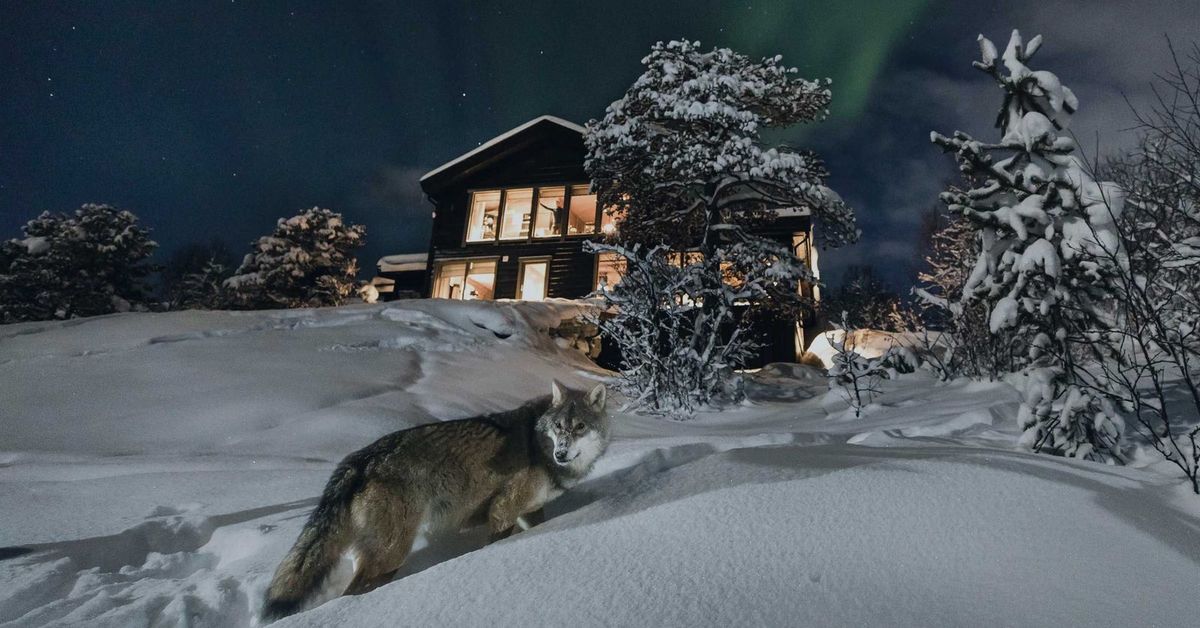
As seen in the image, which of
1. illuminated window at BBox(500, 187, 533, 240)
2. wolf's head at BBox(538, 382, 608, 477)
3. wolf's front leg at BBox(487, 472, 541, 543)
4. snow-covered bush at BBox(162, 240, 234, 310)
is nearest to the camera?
wolf's front leg at BBox(487, 472, 541, 543)

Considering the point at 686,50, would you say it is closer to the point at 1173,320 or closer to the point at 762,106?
the point at 762,106

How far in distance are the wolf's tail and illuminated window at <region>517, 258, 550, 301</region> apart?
18407mm

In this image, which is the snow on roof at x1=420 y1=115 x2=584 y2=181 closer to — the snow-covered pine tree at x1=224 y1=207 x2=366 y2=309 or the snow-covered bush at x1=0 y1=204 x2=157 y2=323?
the snow-covered pine tree at x1=224 y1=207 x2=366 y2=309

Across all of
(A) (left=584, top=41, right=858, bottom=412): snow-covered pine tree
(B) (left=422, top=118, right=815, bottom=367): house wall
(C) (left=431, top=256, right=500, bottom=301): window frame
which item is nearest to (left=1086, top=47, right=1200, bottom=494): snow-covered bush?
(A) (left=584, top=41, right=858, bottom=412): snow-covered pine tree

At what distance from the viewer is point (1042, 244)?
4668 millimetres

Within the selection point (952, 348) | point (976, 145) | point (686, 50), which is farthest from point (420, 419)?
point (686, 50)

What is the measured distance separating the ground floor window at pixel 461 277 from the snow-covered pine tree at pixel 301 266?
10.8ft

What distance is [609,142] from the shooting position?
11953 mm

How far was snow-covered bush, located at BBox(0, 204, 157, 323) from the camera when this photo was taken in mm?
19828

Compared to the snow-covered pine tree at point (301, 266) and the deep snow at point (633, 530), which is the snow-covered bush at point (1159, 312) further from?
the snow-covered pine tree at point (301, 266)

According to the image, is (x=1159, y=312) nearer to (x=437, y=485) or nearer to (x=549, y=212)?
(x=437, y=485)

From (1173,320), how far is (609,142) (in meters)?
9.36

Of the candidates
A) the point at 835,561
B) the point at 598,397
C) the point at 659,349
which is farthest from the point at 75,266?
the point at 835,561

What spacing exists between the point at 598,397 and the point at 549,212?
19.4 meters
